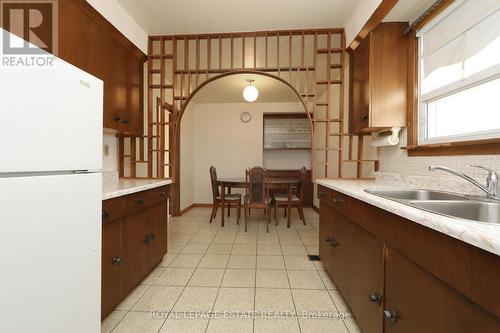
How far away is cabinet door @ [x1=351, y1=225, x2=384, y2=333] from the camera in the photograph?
3.62 ft

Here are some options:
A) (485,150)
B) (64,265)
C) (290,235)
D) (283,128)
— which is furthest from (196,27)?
(283,128)

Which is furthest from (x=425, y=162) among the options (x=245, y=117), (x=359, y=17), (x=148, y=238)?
(x=245, y=117)

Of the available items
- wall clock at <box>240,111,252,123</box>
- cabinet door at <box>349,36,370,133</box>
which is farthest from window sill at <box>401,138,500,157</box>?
wall clock at <box>240,111,252,123</box>

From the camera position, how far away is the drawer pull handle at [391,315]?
95 centimetres

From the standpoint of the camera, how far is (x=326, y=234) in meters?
2.08

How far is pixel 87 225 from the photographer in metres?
0.92

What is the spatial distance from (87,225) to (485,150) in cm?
198

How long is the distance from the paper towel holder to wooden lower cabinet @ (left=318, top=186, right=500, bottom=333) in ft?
2.47

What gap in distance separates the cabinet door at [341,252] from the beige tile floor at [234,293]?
16 cm

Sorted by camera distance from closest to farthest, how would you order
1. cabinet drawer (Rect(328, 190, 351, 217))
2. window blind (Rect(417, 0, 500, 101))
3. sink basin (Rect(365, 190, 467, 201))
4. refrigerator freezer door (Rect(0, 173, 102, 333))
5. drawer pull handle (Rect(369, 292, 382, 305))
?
refrigerator freezer door (Rect(0, 173, 102, 333)), drawer pull handle (Rect(369, 292, 382, 305)), window blind (Rect(417, 0, 500, 101)), sink basin (Rect(365, 190, 467, 201)), cabinet drawer (Rect(328, 190, 351, 217))

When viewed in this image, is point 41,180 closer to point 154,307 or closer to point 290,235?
point 154,307

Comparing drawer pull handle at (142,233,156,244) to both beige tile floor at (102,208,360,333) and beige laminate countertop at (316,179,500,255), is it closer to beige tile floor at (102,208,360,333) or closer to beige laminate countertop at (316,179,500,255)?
beige tile floor at (102,208,360,333)

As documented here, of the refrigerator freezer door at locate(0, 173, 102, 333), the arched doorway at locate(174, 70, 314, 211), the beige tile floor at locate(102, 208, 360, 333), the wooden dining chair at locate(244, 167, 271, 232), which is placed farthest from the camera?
the arched doorway at locate(174, 70, 314, 211)

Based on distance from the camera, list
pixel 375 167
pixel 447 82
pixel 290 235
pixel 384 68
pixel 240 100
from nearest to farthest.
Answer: pixel 447 82 → pixel 384 68 → pixel 375 167 → pixel 290 235 → pixel 240 100
